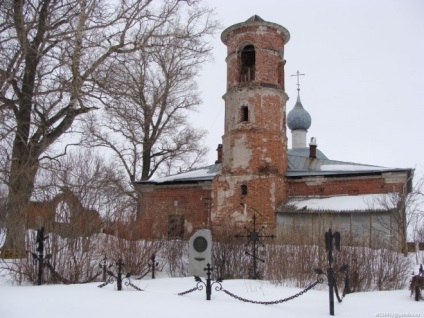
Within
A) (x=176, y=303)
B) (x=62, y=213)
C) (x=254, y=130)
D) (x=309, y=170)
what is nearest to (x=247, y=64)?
(x=254, y=130)

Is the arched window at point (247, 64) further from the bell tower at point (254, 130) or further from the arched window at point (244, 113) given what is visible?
the arched window at point (244, 113)

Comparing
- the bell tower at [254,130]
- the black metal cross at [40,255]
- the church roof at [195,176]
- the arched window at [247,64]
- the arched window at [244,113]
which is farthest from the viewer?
the church roof at [195,176]

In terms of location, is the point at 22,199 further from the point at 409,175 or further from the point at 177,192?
the point at 409,175

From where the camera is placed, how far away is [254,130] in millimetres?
21516

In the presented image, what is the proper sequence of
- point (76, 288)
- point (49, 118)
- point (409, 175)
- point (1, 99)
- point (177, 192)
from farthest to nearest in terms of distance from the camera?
point (177, 192) < point (409, 175) < point (49, 118) < point (1, 99) < point (76, 288)

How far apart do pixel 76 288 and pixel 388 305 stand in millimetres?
5739

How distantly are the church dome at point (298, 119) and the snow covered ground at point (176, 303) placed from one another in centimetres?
2456

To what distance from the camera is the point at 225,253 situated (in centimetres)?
1289

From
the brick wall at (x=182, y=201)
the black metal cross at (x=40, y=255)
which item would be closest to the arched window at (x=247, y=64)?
the brick wall at (x=182, y=201)

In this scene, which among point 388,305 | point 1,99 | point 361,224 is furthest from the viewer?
point 361,224

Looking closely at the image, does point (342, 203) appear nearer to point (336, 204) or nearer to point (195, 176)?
point (336, 204)

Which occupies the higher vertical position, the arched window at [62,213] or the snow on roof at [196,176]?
the snow on roof at [196,176]

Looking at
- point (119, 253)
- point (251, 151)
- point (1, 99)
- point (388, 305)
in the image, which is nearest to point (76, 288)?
point (119, 253)

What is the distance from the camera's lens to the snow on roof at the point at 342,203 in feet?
65.1
